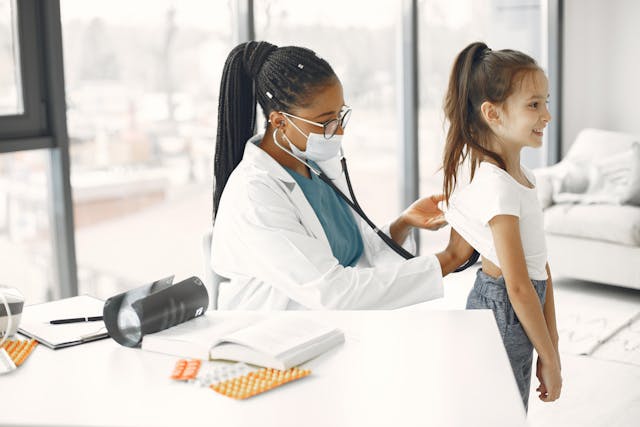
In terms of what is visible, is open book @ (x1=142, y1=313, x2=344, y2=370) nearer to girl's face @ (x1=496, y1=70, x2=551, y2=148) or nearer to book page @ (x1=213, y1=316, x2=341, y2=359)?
book page @ (x1=213, y1=316, x2=341, y2=359)

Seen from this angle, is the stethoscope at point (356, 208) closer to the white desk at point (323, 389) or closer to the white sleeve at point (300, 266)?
the white sleeve at point (300, 266)

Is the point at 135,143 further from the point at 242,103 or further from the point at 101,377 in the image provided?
the point at 101,377

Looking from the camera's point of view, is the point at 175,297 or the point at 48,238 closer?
the point at 175,297

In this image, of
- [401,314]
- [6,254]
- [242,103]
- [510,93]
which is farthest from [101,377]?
[6,254]

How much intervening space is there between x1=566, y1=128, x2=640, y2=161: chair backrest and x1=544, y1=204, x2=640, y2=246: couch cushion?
547 mm

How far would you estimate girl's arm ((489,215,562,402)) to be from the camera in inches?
68.4

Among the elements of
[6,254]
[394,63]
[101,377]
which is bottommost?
[6,254]

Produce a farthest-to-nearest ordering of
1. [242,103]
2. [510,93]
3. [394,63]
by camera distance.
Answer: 1. [394,63]
2. [242,103]
3. [510,93]

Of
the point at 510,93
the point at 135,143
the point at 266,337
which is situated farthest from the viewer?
the point at 135,143

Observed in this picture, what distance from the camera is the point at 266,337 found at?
1.42 meters

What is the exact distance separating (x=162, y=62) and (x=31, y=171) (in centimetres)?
69

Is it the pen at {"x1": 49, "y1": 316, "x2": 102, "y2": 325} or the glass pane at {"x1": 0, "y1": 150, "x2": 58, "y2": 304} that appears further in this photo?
the glass pane at {"x1": 0, "y1": 150, "x2": 58, "y2": 304}

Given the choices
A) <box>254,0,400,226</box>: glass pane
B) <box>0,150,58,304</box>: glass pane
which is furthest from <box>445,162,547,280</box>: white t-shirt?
<box>254,0,400,226</box>: glass pane

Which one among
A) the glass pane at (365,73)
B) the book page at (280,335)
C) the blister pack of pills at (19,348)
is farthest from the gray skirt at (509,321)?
the glass pane at (365,73)
